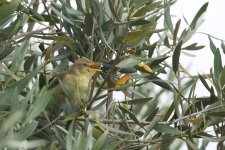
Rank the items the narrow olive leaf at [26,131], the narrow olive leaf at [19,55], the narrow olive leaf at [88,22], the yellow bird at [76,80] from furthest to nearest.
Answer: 1. the yellow bird at [76,80]
2. the narrow olive leaf at [88,22]
3. the narrow olive leaf at [19,55]
4. the narrow olive leaf at [26,131]

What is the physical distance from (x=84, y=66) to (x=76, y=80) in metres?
0.13

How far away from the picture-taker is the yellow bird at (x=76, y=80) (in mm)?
2479

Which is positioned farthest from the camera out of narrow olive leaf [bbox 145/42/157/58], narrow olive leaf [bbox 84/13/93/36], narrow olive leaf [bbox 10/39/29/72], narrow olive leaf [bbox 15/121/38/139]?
narrow olive leaf [bbox 145/42/157/58]

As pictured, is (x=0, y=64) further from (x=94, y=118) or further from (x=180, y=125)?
(x=180, y=125)

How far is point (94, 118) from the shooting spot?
2.41 metres

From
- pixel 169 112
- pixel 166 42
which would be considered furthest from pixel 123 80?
pixel 166 42

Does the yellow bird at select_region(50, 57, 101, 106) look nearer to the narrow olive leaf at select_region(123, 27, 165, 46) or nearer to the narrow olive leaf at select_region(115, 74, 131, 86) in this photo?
→ the narrow olive leaf at select_region(115, 74, 131, 86)

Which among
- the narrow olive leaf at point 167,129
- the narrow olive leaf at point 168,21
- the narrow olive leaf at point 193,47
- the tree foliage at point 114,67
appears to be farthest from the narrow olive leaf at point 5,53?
the narrow olive leaf at point 193,47

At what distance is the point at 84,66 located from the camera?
2.68 meters

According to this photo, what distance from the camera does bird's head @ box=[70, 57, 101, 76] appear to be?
257cm

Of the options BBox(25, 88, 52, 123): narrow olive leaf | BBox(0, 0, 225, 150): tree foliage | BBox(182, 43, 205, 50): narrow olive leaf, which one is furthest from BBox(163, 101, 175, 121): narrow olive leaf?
BBox(25, 88, 52, 123): narrow olive leaf

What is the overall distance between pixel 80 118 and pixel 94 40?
14.1 inches

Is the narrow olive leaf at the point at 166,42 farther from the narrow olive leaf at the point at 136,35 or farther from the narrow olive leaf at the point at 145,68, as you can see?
the narrow olive leaf at the point at 136,35

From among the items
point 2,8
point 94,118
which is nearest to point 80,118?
point 94,118
